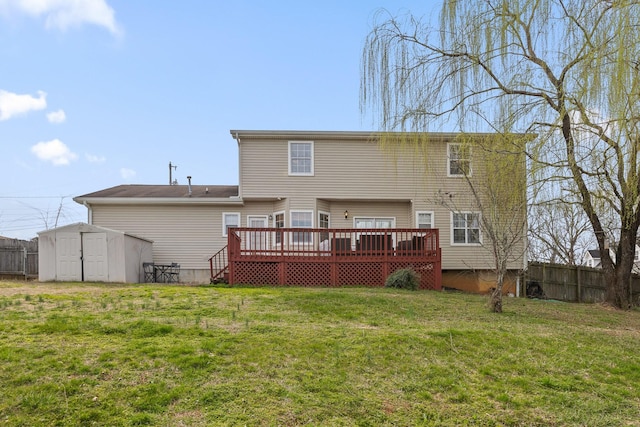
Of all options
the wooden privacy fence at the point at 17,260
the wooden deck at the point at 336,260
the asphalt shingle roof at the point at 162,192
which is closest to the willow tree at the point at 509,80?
the wooden deck at the point at 336,260

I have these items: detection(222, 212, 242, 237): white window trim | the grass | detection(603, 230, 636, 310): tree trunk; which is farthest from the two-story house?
the grass

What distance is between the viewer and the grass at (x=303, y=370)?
11.5 ft

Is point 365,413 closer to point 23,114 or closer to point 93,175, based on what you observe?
point 23,114

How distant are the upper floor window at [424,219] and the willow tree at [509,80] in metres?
6.52

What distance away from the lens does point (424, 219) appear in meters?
14.4

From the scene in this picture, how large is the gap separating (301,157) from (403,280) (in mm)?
5622

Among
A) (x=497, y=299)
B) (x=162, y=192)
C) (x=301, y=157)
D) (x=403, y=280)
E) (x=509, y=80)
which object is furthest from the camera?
(x=162, y=192)

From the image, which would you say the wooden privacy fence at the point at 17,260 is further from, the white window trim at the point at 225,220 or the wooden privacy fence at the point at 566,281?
the wooden privacy fence at the point at 566,281

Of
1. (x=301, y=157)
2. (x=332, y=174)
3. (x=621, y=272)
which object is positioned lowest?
(x=621, y=272)

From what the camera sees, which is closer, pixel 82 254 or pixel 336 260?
pixel 336 260

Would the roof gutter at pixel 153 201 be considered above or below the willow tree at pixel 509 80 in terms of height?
below

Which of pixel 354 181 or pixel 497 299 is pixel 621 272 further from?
pixel 354 181

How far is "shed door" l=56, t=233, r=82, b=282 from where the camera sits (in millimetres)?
12492

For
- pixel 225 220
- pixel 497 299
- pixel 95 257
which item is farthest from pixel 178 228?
pixel 497 299
